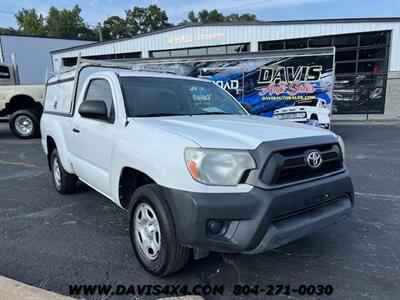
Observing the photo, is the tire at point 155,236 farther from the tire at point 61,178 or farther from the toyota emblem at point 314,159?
the tire at point 61,178

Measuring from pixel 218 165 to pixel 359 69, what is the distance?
59.9 ft

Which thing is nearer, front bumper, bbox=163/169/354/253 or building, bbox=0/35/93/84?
front bumper, bbox=163/169/354/253

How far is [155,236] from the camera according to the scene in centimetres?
287

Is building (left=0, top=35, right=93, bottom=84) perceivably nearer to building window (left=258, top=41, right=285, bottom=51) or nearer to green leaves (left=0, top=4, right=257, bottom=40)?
building window (left=258, top=41, right=285, bottom=51)

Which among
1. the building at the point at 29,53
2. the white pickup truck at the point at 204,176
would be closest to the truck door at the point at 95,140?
the white pickup truck at the point at 204,176

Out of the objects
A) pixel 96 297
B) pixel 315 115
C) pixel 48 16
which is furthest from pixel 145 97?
pixel 48 16

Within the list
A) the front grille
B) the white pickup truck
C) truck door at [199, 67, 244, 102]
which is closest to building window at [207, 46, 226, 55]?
truck door at [199, 67, 244, 102]

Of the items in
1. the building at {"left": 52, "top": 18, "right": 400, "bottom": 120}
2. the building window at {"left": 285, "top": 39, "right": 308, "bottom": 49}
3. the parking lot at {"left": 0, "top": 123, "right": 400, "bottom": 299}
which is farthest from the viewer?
the building window at {"left": 285, "top": 39, "right": 308, "bottom": 49}

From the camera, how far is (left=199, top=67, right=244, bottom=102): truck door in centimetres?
1160

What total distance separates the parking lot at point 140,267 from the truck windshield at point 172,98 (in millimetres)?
1461

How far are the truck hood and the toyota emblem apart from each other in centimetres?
18

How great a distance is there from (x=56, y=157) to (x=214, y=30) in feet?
53.8

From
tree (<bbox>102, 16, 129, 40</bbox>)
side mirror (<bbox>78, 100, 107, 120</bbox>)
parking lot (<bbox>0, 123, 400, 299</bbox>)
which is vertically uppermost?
tree (<bbox>102, 16, 129, 40</bbox>)

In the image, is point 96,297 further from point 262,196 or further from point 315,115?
point 315,115
